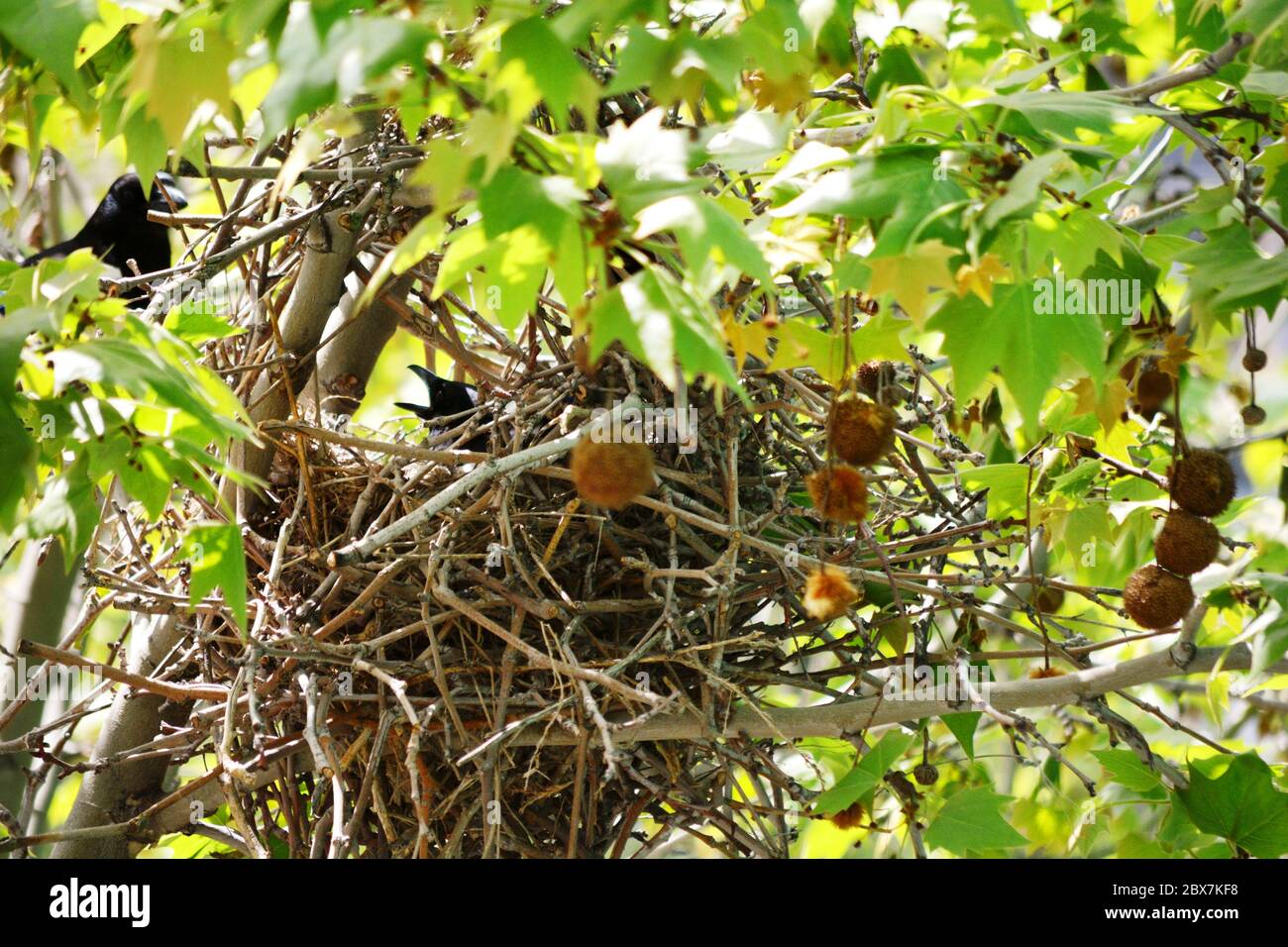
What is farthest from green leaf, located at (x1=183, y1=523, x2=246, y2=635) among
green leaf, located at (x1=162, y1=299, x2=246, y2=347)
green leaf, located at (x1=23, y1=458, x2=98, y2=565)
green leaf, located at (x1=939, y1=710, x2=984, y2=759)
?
green leaf, located at (x1=939, y1=710, x2=984, y2=759)

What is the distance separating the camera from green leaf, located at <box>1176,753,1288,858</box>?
1.90 metres

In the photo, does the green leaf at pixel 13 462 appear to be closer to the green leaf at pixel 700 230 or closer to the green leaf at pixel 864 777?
the green leaf at pixel 700 230

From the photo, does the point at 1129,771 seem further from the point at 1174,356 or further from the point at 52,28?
the point at 52,28

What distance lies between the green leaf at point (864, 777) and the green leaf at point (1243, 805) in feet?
1.52

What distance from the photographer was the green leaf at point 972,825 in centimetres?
191

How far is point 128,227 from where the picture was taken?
2.68 meters

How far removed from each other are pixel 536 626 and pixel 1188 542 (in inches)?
39.4

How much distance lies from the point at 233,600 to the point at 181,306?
2.47 ft

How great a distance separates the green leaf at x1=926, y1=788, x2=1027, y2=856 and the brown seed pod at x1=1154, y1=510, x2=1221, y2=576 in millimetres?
471

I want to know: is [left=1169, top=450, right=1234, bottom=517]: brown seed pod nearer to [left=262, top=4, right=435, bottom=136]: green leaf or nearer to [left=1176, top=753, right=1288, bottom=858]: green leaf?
[left=1176, top=753, right=1288, bottom=858]: green leaf

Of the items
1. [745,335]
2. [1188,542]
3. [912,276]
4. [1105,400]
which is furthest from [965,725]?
[912,276]

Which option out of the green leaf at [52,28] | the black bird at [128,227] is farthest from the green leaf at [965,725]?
the black bird at [128,227]

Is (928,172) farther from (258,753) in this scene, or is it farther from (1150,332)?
(258,753)
